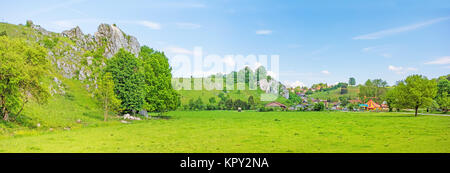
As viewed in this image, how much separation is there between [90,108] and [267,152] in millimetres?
49267

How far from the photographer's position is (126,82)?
5647cm

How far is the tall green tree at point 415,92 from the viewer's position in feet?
244

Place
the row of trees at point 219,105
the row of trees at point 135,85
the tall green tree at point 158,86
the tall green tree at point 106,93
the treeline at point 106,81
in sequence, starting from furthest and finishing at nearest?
the row of trees at point 219,105 < the tall green tree at point 158,86 < the row of trees at point 135,85 < the tall green tree at point 106,93 < the treeline at point 106,81

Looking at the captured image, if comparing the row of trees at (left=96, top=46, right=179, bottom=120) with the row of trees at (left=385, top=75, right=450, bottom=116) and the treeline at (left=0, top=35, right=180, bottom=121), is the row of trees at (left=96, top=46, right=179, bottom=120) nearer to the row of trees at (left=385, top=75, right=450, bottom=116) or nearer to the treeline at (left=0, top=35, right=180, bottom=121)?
the treeline at (left=0, top=35, right=180, bottom=121)

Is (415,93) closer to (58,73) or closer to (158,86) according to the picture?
(158,86)

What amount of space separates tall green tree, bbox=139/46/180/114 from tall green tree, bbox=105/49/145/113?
2311 millimetres

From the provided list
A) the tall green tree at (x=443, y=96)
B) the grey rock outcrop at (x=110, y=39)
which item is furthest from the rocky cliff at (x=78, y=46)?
the tall green tree at (x=443, y=96)

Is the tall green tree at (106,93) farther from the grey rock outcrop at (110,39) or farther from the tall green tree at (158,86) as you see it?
the grey rock outcrop at (110,39)

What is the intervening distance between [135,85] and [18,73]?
25.2 metres

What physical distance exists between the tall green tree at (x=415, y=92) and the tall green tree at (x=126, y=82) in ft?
221

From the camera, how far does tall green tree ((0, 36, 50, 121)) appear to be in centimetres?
3234
